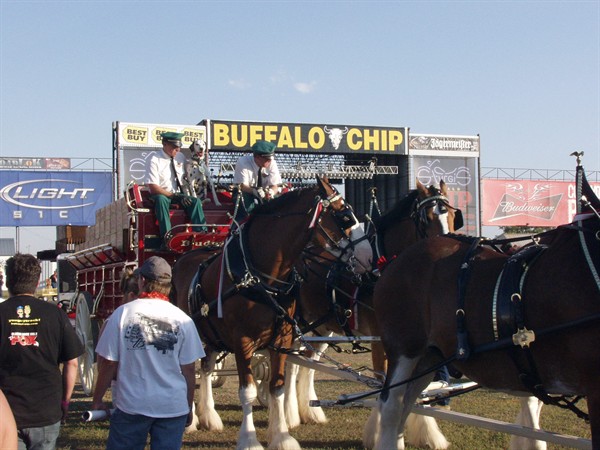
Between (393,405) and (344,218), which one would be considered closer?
(393,405)

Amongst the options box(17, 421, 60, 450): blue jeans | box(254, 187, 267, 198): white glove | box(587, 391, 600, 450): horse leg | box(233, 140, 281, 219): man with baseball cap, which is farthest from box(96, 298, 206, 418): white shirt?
box(233, 140, 281, 219): man with baseball cap

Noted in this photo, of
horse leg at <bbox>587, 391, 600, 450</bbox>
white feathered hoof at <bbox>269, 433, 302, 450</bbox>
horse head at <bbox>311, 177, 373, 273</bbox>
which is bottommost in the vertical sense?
white feathered hoof at <bbox>269, 433, 302, 450</bbox>

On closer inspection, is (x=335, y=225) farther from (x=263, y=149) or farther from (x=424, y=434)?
(x=424, y=434)

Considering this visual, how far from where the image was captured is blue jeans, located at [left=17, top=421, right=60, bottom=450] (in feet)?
14.1

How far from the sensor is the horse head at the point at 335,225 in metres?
6.79

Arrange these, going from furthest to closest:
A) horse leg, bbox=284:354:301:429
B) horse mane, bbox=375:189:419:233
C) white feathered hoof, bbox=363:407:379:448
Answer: horse leg, bbox=284:354:301:429 → horse mane, bbox=375:189:419:233 → white feathered hoof, bbox=363:407:379:448

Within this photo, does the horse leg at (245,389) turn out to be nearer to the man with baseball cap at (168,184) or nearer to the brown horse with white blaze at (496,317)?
the brown horse with white blaze at (496,317)

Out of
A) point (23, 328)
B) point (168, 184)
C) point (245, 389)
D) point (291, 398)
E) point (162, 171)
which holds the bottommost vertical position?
point (291, 398)

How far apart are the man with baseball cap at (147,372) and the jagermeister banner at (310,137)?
26.6m

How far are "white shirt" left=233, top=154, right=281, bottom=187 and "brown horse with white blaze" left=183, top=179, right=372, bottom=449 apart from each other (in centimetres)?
112

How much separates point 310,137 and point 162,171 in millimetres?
23349

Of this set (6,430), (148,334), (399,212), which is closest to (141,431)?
(148,334)

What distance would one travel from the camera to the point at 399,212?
24.6ft

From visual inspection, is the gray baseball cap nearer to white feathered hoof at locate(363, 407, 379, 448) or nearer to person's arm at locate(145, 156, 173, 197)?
white feathered hoof at locate(363, 407, 379, 448)
